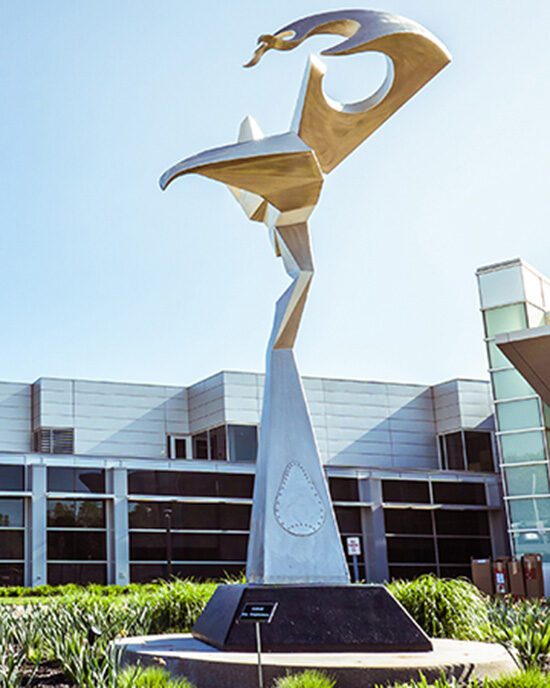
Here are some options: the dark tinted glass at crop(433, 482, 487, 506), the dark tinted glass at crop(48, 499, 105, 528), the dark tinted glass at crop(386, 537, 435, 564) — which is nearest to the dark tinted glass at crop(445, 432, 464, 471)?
the dark tinted glass at crop(433, 482, 487, 506)

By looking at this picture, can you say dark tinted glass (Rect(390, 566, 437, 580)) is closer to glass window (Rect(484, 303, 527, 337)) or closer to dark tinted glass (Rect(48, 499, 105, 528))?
dark tinted glass (Rect(48, 499, 105, 528))

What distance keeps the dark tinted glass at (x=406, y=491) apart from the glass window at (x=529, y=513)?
11374 millimetres

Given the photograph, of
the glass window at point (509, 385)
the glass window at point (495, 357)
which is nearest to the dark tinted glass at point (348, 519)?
the glass window at point (509, 385)

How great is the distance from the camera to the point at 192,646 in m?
10.7

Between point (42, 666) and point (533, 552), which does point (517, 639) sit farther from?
point (533, 552)

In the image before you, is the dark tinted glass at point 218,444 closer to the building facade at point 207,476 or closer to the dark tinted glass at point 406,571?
the building facade at point 207,476

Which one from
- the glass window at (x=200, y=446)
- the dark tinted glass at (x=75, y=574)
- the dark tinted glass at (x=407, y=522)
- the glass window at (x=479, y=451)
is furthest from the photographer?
the glass window at (x=479, y=451)

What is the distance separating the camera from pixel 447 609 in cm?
1341

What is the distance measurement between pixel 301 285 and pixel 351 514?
92.6ft

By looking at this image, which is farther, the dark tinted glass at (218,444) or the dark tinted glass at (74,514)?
the dark tinted glass at (218,444)

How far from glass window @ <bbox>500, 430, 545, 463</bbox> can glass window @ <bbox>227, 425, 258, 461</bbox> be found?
52.1ft

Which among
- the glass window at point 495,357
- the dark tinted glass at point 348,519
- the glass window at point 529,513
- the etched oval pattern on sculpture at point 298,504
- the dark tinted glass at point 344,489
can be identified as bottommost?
the etched oval pattern on sculpture at point 298,504

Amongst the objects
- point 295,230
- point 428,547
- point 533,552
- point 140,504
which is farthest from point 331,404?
point 295,230

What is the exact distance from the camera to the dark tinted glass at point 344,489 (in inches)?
1543
